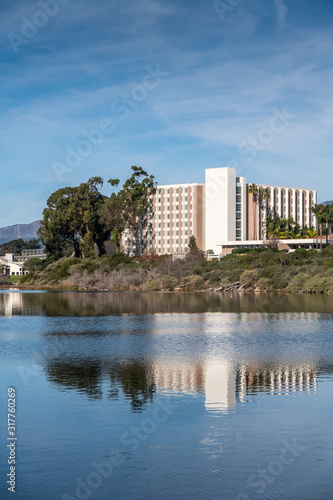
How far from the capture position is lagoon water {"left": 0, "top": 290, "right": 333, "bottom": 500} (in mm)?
10984

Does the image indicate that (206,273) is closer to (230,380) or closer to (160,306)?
(160,306)

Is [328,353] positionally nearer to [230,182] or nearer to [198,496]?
[198,496]

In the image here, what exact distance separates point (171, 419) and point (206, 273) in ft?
327

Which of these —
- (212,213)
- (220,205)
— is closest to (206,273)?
(220,205)

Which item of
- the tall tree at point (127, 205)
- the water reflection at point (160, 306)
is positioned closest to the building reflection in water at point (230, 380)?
the water reflection at point (160, 306)

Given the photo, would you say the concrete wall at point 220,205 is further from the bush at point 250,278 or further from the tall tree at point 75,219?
the bush at point 250,278

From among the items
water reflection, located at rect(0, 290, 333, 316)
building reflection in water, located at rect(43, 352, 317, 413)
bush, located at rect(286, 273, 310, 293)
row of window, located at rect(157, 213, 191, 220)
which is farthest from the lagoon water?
row of window, located at rect(157, 213, 191, 220)

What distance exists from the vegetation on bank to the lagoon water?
6740 centimetres

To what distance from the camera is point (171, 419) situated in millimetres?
15109

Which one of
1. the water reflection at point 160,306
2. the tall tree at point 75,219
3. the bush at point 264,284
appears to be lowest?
the water reflection at point 160,306

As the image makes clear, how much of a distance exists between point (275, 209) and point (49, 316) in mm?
127881

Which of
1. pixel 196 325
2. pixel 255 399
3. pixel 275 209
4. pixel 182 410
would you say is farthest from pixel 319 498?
pixel 275 209

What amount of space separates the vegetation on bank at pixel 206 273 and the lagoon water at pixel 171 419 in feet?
221

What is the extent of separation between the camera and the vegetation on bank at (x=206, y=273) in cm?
A: 9869
